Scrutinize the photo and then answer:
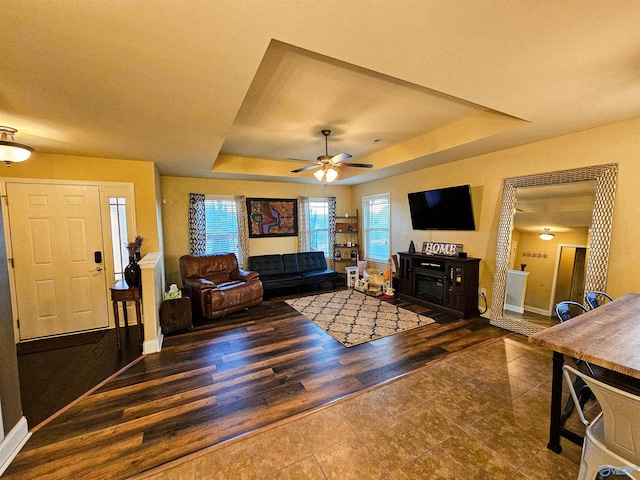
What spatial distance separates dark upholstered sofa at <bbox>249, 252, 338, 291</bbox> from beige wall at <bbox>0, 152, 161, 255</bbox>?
2.08m

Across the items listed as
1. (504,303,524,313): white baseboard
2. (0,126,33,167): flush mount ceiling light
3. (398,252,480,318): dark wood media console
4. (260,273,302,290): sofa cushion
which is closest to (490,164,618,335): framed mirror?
(504,303,524,313): white baseboard

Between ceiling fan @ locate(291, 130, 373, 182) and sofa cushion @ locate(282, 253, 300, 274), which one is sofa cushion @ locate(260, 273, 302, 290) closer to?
sofa cushion @ locate(282, 253, 300, 274)

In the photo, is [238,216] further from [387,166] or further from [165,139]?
[387,166]

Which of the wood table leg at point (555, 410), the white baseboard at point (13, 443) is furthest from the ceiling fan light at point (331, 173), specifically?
the white baseboard at point (13, 443)

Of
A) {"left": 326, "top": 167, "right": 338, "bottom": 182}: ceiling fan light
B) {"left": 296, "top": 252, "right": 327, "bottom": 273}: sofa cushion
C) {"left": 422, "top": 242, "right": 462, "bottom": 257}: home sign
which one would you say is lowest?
{"left": 296, "top": 252, "right": 327, "bottom": 273}: sofa cushion

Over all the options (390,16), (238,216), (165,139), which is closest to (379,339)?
(390,16)

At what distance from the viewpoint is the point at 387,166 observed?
192 inches

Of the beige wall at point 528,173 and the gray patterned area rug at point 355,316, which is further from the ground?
the beige wall at point 528,173

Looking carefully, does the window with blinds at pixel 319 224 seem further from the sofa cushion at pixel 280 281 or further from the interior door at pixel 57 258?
the interior door at pixel 57 258

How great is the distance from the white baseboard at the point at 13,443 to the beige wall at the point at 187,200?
3.60m

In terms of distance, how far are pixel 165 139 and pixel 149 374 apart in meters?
2.59

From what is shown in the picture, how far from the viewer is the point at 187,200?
17.8 ft

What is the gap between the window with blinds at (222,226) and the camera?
18.7ft

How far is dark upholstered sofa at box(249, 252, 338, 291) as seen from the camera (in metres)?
5.56
